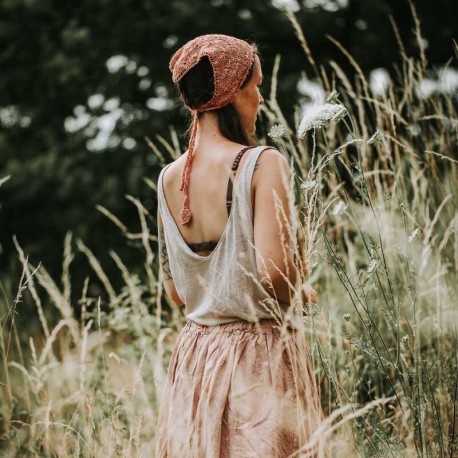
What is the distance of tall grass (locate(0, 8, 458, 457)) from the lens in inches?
65.4

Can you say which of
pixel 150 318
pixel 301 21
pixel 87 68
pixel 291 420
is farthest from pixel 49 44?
pixel 291 420

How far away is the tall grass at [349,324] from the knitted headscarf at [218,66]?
0.81 ft

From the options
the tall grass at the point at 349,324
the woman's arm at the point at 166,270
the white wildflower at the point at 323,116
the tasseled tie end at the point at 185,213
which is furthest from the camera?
the woman's arm at the point at 166,270

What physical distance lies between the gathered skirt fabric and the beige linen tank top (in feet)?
0.14

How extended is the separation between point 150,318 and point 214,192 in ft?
4.69

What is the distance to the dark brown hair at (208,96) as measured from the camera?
1.78 m

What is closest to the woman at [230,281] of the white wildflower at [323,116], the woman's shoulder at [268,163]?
the woman's shoulder at [268,163]

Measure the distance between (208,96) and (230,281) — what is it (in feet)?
1.67

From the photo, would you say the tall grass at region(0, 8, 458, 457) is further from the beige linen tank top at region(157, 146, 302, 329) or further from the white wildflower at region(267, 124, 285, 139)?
the beige linen tank top at region(157, 146, 302, 329)

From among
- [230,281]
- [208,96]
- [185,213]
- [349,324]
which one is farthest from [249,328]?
[349,324]

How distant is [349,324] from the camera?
275 centimetres

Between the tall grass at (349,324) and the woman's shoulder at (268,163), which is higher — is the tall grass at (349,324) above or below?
below

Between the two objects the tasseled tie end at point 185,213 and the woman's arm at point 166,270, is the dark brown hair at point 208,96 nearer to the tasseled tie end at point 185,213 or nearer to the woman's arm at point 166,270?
the tasseled tie end at point 185,213

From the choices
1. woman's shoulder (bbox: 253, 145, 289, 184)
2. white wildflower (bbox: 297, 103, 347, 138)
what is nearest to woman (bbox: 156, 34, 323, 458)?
woman's shoulder (bbox: 253, 145, 289, 184)
